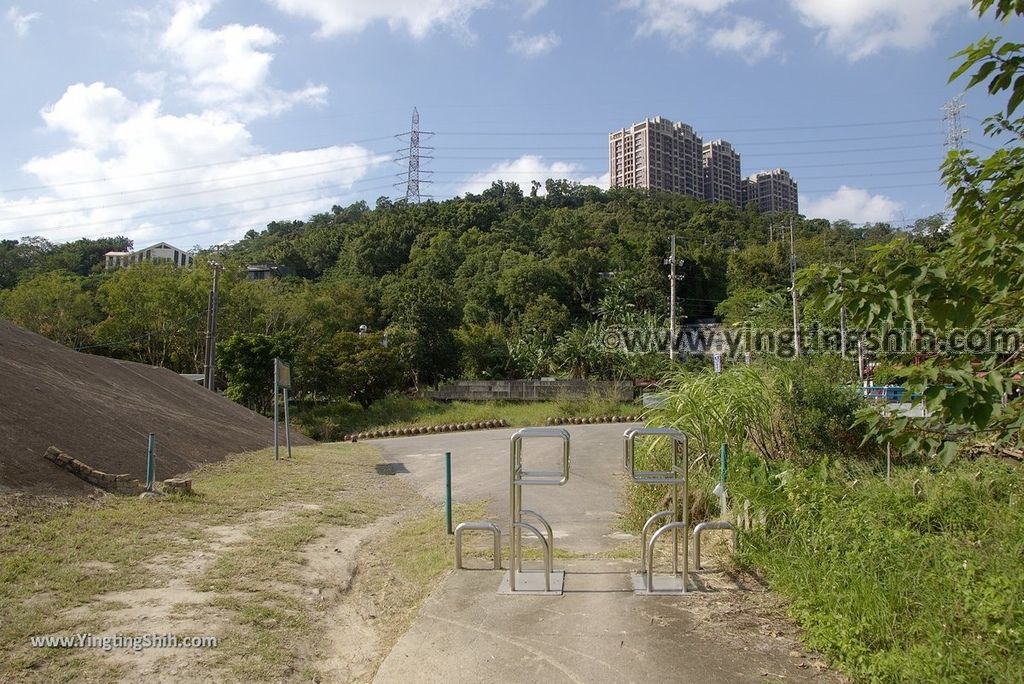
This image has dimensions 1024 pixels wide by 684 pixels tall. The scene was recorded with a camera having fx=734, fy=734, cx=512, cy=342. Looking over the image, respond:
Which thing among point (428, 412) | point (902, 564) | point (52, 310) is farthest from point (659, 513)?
point (52, 310)

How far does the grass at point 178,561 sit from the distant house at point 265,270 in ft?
168

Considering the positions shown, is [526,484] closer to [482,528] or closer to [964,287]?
[482,528]

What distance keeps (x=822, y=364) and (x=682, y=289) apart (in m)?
40.4

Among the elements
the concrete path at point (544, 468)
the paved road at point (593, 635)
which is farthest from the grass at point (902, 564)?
the concrete path at point (544, 468)

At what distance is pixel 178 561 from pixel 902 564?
588 centimetres

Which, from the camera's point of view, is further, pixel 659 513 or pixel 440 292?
pixel 440 292

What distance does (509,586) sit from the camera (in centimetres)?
593

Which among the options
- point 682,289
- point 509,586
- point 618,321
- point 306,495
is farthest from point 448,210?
point 509,586

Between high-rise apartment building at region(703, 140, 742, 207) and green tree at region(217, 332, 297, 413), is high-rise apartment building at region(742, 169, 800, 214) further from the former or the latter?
green tree at region(217, 332, 297, 413)

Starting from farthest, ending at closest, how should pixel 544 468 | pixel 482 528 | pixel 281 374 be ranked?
pixel 281 374 → pixel 544 468 → pixel 482 528

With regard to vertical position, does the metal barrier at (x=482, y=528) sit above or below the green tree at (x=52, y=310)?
below

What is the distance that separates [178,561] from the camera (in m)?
6.66

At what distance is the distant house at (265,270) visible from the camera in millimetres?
59781

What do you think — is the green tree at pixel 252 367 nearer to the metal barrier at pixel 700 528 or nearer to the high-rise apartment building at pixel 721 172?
the metal barrier at pixel 700 528
